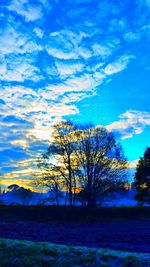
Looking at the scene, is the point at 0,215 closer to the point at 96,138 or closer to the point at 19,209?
the point at 19,209

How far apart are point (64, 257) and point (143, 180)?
48025mm

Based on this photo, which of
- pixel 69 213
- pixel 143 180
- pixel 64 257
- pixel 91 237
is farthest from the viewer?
pixel 143 180

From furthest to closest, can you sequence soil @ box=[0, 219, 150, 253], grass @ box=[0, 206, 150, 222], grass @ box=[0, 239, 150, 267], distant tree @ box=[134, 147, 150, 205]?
distant tree @ box=[134, 147, 150, 205] < grass @ box=[0, 206, 150, 222] < soil @ box=[0, 219, 150, 253] < grass @ box=[0, 239, 150, 267]

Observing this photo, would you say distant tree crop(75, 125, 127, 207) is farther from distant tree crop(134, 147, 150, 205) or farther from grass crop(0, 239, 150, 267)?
grass crop(0, 239, 150, 267)

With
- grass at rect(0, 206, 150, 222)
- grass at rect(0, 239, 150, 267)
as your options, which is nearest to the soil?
grass at rect(0, 239, 150, 267)

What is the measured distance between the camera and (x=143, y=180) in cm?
5900

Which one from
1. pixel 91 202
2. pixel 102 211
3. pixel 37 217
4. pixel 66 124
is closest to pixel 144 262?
pixel 37 217

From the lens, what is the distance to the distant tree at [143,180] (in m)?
58.9

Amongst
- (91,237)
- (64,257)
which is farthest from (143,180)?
(64,257)

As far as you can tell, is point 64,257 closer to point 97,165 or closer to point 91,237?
point 91,237

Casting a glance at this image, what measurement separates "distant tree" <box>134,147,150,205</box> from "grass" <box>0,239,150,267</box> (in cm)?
4663

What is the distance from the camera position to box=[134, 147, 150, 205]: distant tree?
193 ft

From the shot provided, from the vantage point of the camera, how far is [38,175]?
2395 inches

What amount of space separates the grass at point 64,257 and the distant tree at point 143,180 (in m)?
46.6
